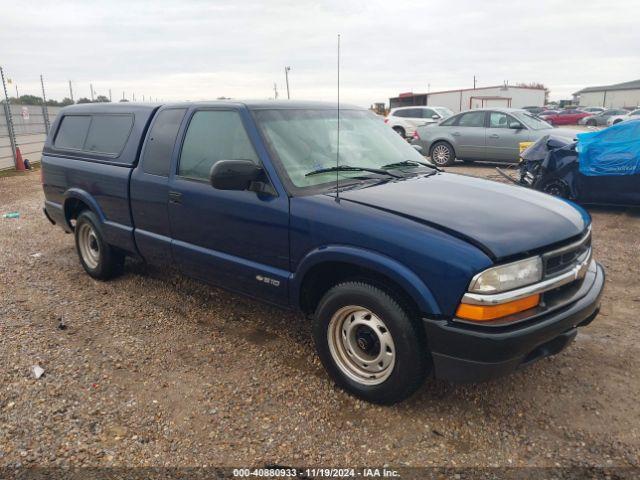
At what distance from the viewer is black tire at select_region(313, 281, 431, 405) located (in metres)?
2.70

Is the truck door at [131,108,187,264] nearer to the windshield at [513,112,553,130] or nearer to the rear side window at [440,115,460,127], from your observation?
the windshield at [513,112,553,130]

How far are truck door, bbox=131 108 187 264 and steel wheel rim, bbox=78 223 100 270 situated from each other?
44.3 inches

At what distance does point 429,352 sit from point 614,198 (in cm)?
644

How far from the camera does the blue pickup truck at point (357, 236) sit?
8.29 ft

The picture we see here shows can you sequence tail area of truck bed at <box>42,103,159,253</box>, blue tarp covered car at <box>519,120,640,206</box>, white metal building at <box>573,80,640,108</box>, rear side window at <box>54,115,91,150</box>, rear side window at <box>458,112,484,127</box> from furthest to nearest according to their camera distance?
white metal building at <box>573,80,640,108</box> < rear side window at <box>458,112,484,127</box> < blue tarp covered car at <box>519,120,640,206</box> < rear side window at <box>54,115,91,150</box> < tail area of truck bed at <box>42,103,159,253</box>

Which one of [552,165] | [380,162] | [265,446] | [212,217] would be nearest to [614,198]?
[552,165]

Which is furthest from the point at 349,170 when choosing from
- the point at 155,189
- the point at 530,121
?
the point at 530,121

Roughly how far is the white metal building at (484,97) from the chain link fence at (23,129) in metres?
33.4

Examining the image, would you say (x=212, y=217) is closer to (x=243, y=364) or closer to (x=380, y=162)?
(x=243, y=364)

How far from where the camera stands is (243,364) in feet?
11.5

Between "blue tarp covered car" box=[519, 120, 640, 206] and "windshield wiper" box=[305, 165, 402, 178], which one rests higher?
"windshield wiper" box=[305, 165, 402, 178]

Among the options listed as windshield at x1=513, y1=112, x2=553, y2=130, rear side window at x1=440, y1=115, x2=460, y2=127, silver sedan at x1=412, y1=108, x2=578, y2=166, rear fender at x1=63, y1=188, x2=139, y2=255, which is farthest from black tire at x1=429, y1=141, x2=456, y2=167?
rear fender at x1=63, y1=188, x2=139, y2=255

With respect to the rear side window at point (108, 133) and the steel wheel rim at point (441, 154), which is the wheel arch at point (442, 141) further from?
the rear side window at point (108, 133)

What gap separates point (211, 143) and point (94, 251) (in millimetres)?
2358
